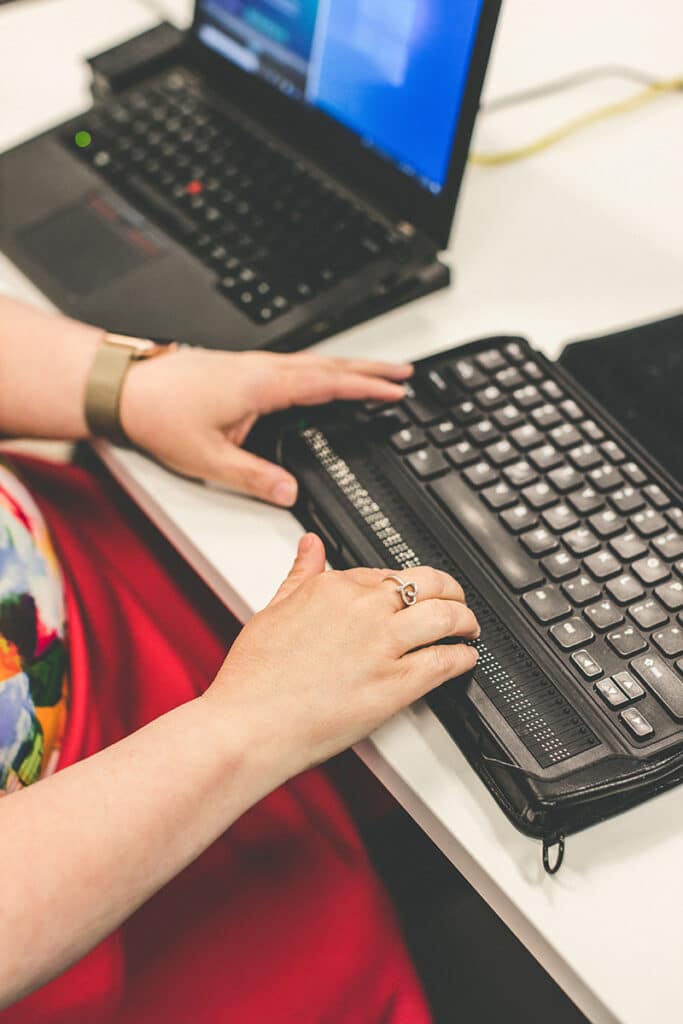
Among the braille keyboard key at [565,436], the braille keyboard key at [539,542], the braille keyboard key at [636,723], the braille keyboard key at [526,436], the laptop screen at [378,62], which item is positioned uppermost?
the laptop screen at [378,62]

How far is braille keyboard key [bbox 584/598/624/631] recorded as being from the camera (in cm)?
47

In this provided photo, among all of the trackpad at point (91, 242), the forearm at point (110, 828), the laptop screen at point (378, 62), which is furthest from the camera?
the trackpad at point (91, 242)

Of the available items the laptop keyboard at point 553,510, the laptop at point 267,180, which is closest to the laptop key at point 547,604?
the laptop keyboard at point 553,510

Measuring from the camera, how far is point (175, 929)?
53cm

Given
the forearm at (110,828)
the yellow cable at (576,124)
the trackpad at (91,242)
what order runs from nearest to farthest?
the forearm at (110,828), the trackpad at (91,242), the yellow cable at (576,124)

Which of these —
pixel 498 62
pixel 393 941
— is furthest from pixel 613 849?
pixel 498 62

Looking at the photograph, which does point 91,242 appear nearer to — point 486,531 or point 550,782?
point 486,531

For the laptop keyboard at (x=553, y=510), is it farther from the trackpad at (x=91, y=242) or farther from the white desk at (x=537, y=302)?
the trackpad at (x=91, y=242)

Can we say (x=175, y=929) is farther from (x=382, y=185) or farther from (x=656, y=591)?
(x=382, y=185)

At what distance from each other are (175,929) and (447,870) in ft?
0.64

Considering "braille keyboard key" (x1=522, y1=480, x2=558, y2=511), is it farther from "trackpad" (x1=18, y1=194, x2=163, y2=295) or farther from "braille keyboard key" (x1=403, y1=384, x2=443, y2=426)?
"trackpad" (x1=18, y1=194, x2=163, y2=295)

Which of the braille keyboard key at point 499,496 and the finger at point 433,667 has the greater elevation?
the braille keyboard key at point 499,496

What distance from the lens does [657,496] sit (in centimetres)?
52

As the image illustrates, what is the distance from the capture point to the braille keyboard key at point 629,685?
0.44m
